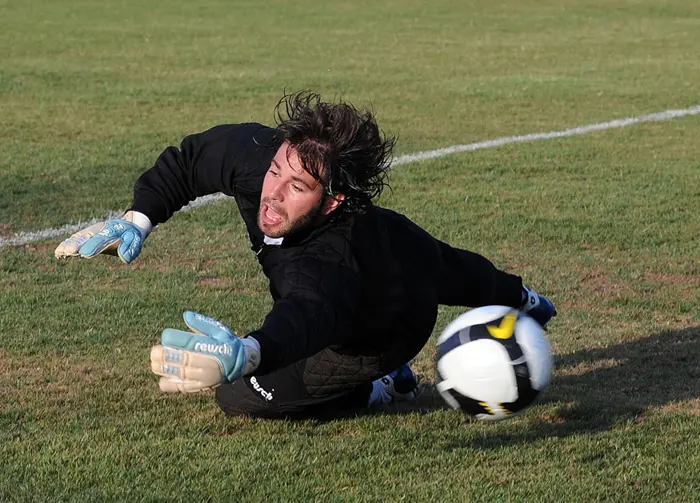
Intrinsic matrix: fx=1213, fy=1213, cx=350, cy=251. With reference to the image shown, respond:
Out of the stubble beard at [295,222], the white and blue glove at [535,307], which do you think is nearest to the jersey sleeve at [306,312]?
the stubble beard at [295,222]

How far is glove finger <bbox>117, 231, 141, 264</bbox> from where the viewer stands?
→ 16.4 ft

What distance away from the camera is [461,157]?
40.0ft

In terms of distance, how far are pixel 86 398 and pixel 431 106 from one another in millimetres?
10307

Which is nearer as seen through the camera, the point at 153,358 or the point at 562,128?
the point at 153,358

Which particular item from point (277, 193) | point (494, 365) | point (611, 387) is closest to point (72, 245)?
point (277, 193)

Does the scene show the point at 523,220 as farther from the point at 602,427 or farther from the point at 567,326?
the point at 602,427

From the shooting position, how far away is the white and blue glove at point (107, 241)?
4.89 metres

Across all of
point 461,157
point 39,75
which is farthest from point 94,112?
point 461,157

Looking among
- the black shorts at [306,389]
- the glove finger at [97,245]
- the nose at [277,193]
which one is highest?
the nose at [277,193]

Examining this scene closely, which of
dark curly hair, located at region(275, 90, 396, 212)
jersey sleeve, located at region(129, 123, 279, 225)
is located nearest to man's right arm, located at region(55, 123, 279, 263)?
jersey sleeve, located at region(129, 123, 279, 225)

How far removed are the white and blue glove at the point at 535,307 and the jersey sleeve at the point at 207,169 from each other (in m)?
1.58

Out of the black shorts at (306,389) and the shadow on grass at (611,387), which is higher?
the black shorts at (306,389)

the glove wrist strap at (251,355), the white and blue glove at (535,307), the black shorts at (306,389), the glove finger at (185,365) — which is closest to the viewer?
the glove finger at (185,365)

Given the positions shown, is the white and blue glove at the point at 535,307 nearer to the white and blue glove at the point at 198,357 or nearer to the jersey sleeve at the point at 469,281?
the jersey sleeve at the point at 469,281
